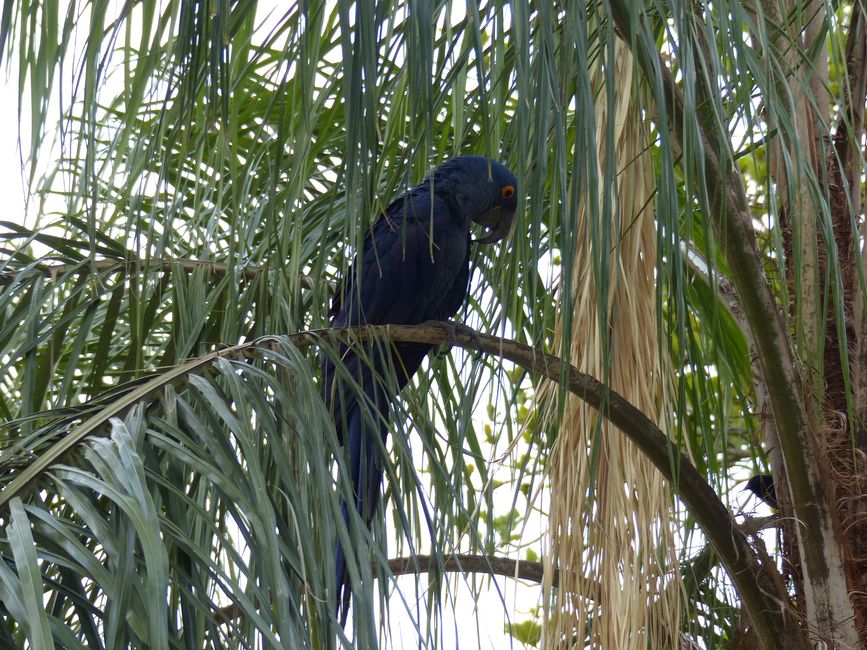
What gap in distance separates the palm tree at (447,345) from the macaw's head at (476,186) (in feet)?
0.37

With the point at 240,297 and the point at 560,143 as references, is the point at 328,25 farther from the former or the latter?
the point at 560,143

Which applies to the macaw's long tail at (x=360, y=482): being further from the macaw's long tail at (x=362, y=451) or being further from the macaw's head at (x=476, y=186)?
the macaw's head at (x=476, y=186)

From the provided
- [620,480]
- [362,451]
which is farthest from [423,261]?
[362,451]

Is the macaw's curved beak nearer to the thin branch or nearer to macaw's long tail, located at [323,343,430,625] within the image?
macaw's long tail, located at [323,343,430,625]

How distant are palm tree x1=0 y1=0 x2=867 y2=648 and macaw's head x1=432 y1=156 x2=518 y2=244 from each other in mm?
113

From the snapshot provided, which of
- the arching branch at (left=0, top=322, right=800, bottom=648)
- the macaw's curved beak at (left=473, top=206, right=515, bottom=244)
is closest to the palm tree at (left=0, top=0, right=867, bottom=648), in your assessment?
the arching branch at (left=0, top=322, right=800, bottom=648)

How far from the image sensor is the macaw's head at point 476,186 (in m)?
2.28

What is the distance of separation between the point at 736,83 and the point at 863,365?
0.71m

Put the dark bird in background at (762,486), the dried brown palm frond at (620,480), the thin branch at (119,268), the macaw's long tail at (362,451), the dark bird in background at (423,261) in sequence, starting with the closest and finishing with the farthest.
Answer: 1. the macaw's long tail at (362,451)
2. the dried brown palm frond at (620,480)
3. the thin branch at (119,268)
4. the dark bird in background at (762,486)
5. the dark bird in background at (423,261)

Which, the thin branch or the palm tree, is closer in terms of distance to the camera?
the palm tree

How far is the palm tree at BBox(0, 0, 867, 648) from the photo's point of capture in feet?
2.98

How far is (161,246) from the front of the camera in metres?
1.47

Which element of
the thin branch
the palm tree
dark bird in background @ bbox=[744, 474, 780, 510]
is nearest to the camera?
the palm tree

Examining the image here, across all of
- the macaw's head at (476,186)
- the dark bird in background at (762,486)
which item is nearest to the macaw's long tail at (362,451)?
the macaw's head at (476,186)
